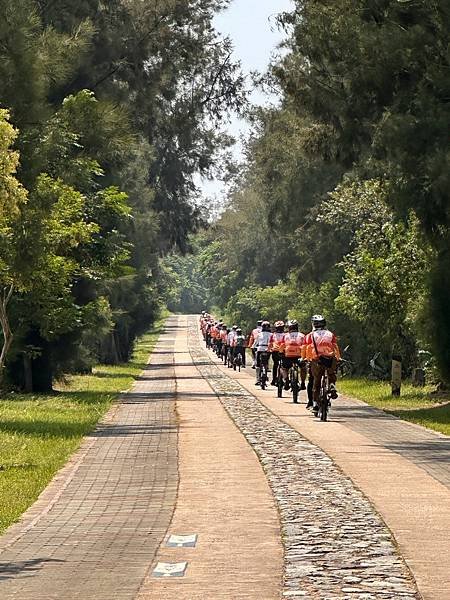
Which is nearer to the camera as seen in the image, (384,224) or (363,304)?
(363,304)

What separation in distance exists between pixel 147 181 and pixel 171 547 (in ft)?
162

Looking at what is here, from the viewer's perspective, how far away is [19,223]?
85.8 feet

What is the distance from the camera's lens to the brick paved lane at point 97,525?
971 cm

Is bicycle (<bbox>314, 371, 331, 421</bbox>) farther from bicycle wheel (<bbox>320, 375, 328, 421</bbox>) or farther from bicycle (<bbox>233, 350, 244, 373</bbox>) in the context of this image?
bicycle (<bbox>233, 350, 244, 373</bbox>)

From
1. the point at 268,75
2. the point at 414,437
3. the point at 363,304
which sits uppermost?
the point at 268,75

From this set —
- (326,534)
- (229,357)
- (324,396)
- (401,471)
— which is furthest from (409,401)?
(229,357)

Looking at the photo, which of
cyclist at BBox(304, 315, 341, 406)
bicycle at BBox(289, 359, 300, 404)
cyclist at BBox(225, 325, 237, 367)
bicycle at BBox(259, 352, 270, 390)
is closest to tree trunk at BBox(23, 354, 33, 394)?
bicycle at BBox(259, 352, 270, 390)

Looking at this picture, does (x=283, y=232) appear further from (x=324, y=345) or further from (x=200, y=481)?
(x=200, y=481)

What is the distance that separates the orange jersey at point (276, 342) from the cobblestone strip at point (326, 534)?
15.4 m

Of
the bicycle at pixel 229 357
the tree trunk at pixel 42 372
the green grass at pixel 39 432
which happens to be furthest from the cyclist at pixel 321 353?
the bicycle at pixel 229 357

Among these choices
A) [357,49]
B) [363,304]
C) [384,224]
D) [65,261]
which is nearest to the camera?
[357,49]

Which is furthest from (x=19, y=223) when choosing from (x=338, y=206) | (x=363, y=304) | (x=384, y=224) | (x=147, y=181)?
(x=147, y=181)

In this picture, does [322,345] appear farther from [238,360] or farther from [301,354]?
[238,360]

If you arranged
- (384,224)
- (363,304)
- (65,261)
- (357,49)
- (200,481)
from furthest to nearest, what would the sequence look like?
(384,224) → (363,304) → (65,261) → (357,49) → (200,481)
